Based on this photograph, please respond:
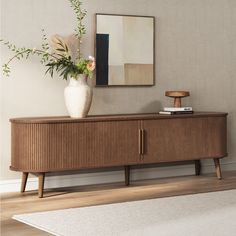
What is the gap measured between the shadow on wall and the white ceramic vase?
0.86 meters

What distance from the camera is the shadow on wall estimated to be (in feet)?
19.1

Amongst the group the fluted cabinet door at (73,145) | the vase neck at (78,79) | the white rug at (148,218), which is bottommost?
the white rug at (148,218)

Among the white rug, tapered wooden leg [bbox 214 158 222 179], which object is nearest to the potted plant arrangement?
the white rug

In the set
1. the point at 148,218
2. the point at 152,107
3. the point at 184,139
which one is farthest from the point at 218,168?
the point at 148,218

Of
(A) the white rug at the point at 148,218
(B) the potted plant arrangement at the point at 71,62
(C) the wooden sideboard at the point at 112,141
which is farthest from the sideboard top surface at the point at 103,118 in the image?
(A) the white rug at the point at 148,218

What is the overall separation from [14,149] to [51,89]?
0.66 metres

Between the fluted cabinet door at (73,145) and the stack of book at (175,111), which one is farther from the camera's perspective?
the stack of book at (175,111)

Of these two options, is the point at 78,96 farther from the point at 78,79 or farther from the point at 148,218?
the point at 148,218

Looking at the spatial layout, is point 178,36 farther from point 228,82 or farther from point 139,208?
point 139,208

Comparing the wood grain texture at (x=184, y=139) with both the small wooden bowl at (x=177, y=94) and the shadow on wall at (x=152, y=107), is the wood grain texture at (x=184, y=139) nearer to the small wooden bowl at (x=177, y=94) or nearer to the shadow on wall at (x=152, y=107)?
the small wooden bowl at (x=177, y=94)

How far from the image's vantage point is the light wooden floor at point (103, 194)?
4.50 m

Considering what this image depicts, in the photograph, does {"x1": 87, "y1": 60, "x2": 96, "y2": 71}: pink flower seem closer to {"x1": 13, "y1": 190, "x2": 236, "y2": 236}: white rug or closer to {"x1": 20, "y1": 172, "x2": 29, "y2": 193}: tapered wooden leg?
{"x1": 20, "y1": 172, "x2": 29, "y2": 193}: tapered wooden leg

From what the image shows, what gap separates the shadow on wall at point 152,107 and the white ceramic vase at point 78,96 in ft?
2.81

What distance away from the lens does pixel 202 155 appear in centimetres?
565
